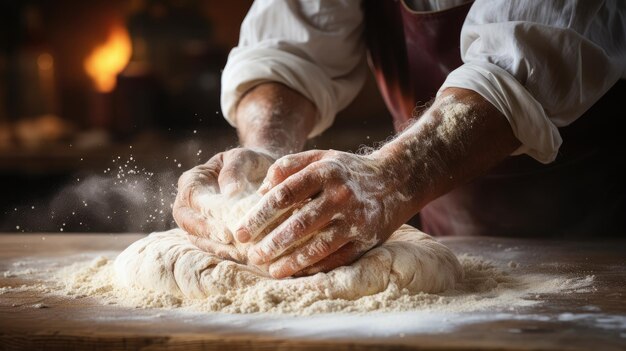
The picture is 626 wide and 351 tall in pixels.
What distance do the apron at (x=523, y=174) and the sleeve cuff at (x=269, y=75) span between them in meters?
0.25

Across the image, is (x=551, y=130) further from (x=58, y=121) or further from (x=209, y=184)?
(x=58, y=121)

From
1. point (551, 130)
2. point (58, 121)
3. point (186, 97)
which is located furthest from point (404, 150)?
point (58, 121)

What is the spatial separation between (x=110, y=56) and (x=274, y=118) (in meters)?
2.61

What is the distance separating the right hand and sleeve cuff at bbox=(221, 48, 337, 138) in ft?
1.21

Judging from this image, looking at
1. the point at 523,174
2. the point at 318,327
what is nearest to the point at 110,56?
the point at 523,174

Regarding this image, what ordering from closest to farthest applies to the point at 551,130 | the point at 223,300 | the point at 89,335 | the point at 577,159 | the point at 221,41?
the point at 89,335 < the point at 223,300 < the point at 551,130 < the point at 577,159 < the point at 221,41

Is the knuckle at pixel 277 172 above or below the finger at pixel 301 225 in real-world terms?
above

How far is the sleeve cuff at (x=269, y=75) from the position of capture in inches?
68.8

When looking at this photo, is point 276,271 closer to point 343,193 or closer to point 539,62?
point 343,193

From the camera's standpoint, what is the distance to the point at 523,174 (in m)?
1.79

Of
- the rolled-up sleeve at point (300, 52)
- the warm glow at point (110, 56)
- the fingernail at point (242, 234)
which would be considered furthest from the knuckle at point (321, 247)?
the warm glow at point (110, 56)

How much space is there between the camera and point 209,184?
53.8 inches

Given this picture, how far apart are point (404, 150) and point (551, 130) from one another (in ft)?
1.02

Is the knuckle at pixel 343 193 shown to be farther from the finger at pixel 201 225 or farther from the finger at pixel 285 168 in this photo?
the finger at pixel 201 225
